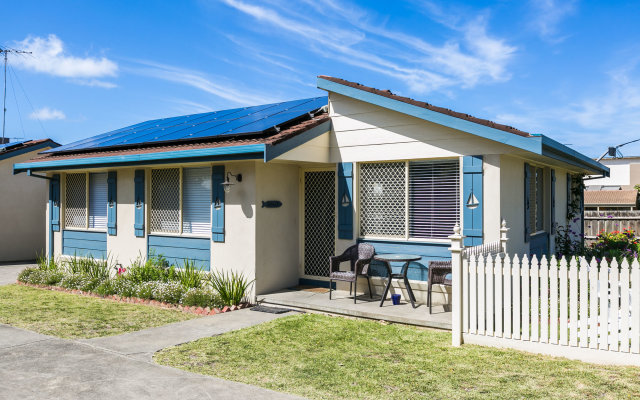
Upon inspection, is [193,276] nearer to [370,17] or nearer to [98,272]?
[98,272]

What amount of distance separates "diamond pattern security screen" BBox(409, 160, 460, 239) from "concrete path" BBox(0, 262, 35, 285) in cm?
956

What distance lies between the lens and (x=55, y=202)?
12742 millimetres

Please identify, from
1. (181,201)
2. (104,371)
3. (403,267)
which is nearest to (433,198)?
(403,267)

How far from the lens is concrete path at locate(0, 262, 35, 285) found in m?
12.1

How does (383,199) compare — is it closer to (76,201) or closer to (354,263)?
(354,263)

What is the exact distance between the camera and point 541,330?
5.73 meters

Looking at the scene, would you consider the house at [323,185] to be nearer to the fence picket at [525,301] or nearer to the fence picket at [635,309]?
the fence picket at [525,301]

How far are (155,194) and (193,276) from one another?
238 cm

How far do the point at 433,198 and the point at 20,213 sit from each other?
1365 cm

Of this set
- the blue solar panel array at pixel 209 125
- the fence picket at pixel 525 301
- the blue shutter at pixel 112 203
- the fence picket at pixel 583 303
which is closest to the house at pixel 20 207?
the blue solar panel array at pixel 209 125

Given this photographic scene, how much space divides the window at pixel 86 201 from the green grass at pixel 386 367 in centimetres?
660

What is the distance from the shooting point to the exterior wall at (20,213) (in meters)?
15.7

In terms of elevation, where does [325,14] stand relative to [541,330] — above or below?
above

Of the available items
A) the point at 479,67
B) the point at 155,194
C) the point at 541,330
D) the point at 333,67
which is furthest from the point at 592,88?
the point at 155,194
